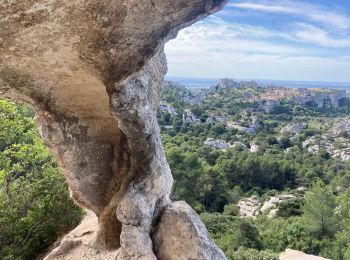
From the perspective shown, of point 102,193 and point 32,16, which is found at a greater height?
point 32,16

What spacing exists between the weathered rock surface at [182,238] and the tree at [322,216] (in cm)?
2487

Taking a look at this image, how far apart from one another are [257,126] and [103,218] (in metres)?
95.0

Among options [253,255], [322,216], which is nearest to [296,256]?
[253,255]

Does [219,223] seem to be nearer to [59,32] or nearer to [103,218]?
[103,218]

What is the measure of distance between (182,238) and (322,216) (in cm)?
2551

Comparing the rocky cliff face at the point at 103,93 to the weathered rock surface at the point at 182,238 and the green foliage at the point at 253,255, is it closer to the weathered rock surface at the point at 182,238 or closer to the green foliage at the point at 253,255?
the weathered rock surface at the point at 182,238

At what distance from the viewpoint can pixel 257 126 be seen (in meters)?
100

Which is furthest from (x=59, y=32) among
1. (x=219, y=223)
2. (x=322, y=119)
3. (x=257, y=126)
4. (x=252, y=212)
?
(x=322, y=119)

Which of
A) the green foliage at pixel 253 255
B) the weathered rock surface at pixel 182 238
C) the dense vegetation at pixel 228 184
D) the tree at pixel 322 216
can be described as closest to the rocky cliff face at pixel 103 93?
the weathered rock surface at pixel 182 238

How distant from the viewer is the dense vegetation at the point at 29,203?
466 inches

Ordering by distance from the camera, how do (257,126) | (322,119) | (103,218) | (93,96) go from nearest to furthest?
(93,96) → (103,218) → (257,126) → (322,119)

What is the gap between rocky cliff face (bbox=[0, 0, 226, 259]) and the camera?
5.08 m

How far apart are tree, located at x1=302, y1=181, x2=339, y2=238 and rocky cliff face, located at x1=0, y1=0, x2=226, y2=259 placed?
81.6ft

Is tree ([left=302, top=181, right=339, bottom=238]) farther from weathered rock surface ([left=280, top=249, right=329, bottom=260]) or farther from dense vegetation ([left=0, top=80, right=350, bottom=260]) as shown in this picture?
weathered rock surface ([left=280, top=249, right=329, bottom=260])
